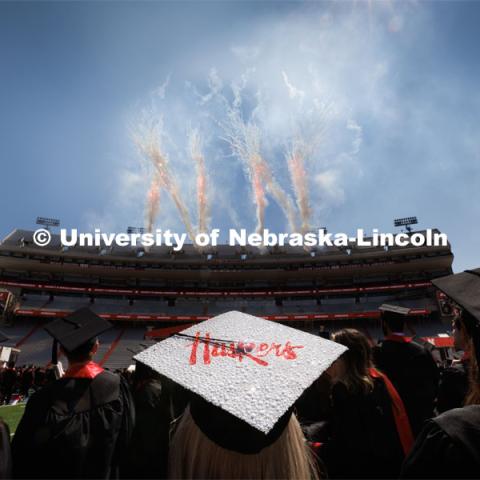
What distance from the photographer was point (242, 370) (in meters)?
1.41

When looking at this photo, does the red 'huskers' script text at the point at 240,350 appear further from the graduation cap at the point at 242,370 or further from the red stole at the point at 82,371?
the red stole at the point at 82,371

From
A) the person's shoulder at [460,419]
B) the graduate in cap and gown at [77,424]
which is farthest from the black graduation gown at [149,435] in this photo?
the person's shoulder at [460,419]

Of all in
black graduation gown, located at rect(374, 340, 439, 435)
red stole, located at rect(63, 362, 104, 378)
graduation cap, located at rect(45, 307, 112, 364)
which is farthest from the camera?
black graduation gown, located at rect(374, 340, 439, 435)

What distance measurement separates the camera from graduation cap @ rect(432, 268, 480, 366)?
1.31 meters

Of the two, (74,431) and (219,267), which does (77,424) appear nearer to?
(74,431)

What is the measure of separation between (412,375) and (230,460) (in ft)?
9.47

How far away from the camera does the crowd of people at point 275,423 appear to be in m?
1.05

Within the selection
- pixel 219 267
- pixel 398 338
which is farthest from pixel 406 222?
pixel 398 338

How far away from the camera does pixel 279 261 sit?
1500 inches

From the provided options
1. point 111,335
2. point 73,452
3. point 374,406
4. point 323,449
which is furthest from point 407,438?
point 111,335

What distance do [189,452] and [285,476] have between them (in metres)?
0.36

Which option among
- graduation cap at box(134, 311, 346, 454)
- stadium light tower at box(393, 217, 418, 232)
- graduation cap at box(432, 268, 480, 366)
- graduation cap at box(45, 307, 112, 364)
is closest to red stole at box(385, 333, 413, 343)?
graduation cap at box(432, 268, 480, 366)

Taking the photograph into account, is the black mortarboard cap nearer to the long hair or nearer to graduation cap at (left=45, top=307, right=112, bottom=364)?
the long hair

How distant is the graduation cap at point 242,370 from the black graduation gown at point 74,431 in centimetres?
129
